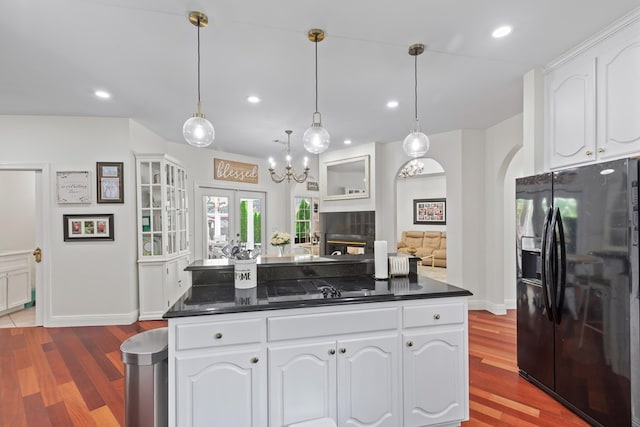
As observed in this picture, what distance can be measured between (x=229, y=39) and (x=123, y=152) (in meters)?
2.69

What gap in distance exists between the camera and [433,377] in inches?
80.0

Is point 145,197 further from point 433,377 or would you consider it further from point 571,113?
point 571,113

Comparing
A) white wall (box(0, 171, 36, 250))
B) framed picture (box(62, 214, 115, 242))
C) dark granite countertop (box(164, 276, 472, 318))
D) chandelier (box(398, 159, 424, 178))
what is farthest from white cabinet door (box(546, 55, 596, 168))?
white wall (box(0, 171, 36, 250))

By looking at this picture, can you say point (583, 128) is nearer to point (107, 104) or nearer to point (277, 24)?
point (277, 24)

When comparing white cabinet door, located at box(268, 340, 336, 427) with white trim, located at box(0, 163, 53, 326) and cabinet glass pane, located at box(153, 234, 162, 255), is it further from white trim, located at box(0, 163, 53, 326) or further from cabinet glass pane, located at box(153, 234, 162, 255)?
white trim, located at box(0, 163, 53, 326)

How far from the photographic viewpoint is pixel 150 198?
4.36 m

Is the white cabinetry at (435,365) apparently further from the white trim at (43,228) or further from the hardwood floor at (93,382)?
the white trim at (43,228)

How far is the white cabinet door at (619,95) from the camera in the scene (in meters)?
2.01

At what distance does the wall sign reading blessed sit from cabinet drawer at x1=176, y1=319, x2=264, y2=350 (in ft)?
15.6

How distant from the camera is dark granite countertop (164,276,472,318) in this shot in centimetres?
179

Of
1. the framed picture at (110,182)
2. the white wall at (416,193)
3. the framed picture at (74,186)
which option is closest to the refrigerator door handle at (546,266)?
the framed picture at (110,182)

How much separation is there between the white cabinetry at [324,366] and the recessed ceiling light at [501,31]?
1855mm

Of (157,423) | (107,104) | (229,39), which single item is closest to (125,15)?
(229,39)

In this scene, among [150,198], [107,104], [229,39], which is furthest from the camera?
[150,198]
